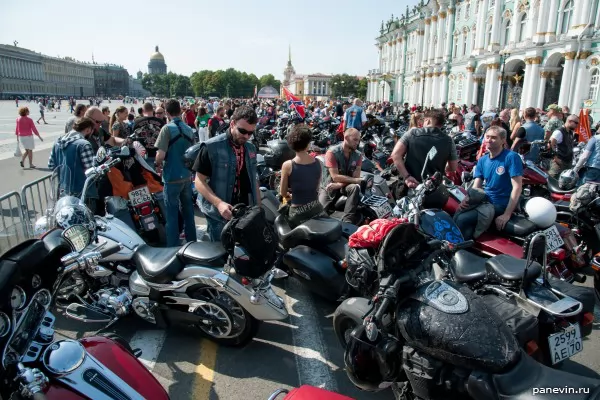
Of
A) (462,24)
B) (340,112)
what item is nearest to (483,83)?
(462,24)

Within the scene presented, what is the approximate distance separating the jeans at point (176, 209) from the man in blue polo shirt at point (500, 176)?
3391 mm

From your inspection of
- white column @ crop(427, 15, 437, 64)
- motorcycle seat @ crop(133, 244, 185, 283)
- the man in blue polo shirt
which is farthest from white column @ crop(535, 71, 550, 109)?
motorcycle seat @ crop(133, 244, 185, 283)

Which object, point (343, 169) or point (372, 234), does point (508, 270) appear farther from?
point (343, 169)

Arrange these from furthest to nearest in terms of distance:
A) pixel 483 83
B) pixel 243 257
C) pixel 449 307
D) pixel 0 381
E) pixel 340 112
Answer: pixel 483 83 < pixel 340 112 < pixel 243 257 < pixel 449 307 < pixel 0 381

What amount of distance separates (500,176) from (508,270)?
2036mm

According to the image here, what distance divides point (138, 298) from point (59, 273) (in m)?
1.83

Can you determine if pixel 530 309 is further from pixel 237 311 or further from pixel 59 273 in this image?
pixel 59 273

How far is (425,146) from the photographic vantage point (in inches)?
209

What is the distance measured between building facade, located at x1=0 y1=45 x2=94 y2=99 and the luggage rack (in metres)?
120

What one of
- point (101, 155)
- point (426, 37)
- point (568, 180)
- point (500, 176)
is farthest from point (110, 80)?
point (500, 176)

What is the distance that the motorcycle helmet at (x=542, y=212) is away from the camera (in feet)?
14.0

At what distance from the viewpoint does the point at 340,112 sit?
22.9 meters

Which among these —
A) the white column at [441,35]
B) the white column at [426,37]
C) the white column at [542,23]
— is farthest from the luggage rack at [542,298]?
the white column at [426,37]

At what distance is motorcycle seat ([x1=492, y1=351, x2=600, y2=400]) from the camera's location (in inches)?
74.9
